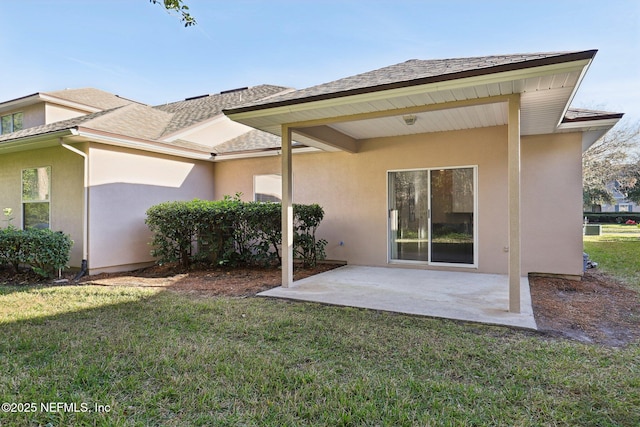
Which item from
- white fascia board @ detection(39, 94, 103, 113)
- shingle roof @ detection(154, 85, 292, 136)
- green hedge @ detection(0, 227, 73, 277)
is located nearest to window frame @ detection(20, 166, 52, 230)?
green hedge @ detection(0, 227, 73, 277)

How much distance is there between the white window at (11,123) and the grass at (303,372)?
11.1 metres

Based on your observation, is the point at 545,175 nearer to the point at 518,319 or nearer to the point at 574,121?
the point at 574,121

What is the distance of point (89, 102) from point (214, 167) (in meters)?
6.37

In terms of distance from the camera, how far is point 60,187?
8.77m

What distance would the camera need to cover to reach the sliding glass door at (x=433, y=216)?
8.14m

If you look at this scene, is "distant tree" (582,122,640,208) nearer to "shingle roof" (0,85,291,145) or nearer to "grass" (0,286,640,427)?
"shingle roof" (0,85,291,145)

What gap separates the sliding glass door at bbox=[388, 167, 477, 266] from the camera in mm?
8141

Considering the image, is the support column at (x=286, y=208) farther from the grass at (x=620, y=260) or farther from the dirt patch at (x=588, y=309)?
the grass at (x=620, y=260)

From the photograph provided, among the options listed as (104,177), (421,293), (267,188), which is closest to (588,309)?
(421,293)

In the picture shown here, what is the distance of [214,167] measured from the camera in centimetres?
1140

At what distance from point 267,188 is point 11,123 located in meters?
10.1

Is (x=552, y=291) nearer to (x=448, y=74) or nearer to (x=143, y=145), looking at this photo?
(x=448, y=74)

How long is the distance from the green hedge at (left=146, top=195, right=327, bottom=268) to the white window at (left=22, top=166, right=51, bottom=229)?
279cm

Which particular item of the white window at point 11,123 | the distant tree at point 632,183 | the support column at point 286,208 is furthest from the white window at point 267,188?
the distant tree at point 632,183
